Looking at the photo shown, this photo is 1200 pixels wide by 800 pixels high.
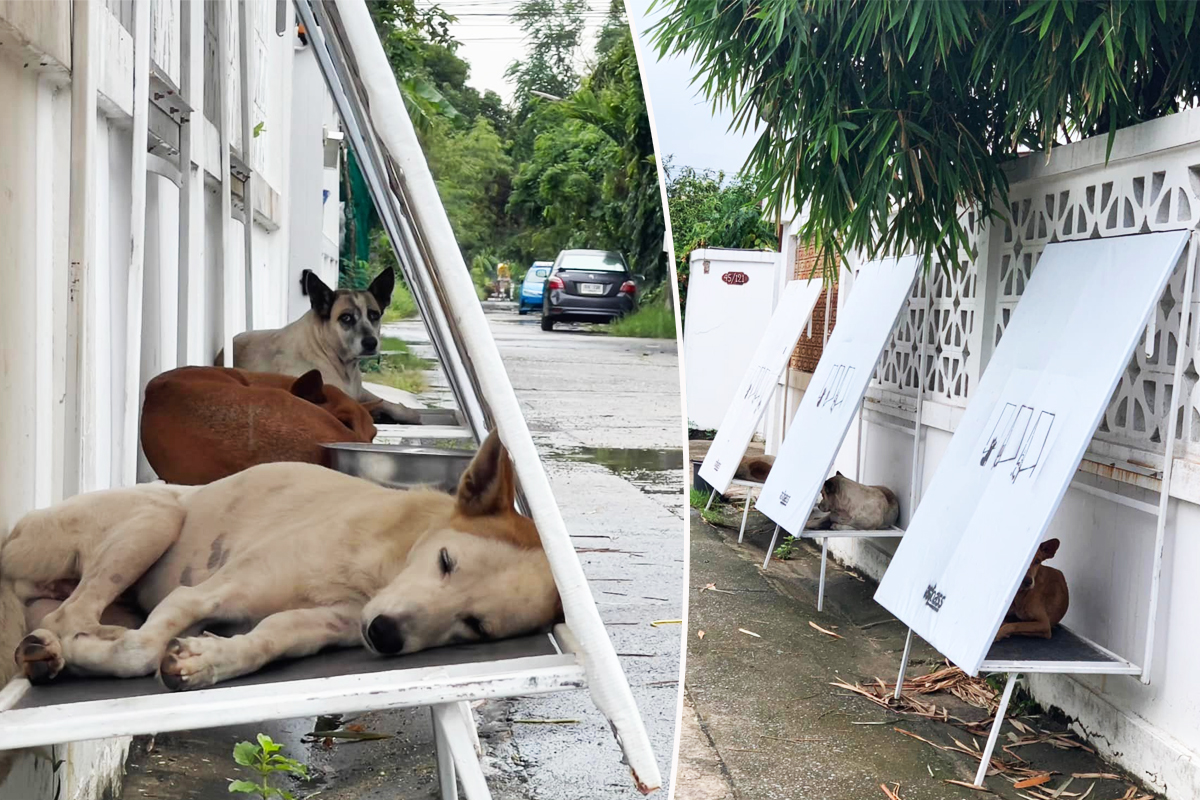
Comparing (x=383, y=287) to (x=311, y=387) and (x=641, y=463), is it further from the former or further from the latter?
(x=641, y=463)

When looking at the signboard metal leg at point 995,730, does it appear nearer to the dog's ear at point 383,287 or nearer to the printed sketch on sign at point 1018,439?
the printed sketch on sign at point 1018,439

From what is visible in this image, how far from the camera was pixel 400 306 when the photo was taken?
1.53m

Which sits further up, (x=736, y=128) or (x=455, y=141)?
(x=736, y=128)

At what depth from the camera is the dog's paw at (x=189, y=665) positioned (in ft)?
2.72

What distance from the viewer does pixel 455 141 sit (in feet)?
3.46

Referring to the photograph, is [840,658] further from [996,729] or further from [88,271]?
[88,271]

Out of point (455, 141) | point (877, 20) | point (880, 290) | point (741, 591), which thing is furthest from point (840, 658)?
point (455, 141)

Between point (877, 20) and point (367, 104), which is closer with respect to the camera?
point (367, 104)

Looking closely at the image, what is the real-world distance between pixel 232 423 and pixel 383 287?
0.37 meters

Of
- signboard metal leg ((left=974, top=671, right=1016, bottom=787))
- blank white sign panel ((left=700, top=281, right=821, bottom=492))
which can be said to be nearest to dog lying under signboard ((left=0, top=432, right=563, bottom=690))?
signboard metal leg ((left=974, top=671, right=1016, bottom=787))

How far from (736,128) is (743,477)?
2834mm

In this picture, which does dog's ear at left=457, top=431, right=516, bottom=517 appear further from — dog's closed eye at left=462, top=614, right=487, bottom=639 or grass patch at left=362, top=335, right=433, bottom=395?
grass patch at left=362, top=335, right=433, bottom=395

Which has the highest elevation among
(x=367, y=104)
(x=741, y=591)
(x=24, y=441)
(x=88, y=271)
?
(x=367, y=104)

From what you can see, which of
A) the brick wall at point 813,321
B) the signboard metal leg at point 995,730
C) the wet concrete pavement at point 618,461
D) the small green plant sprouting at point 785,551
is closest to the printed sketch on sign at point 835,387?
the small green plant sprouting at point 785,551
